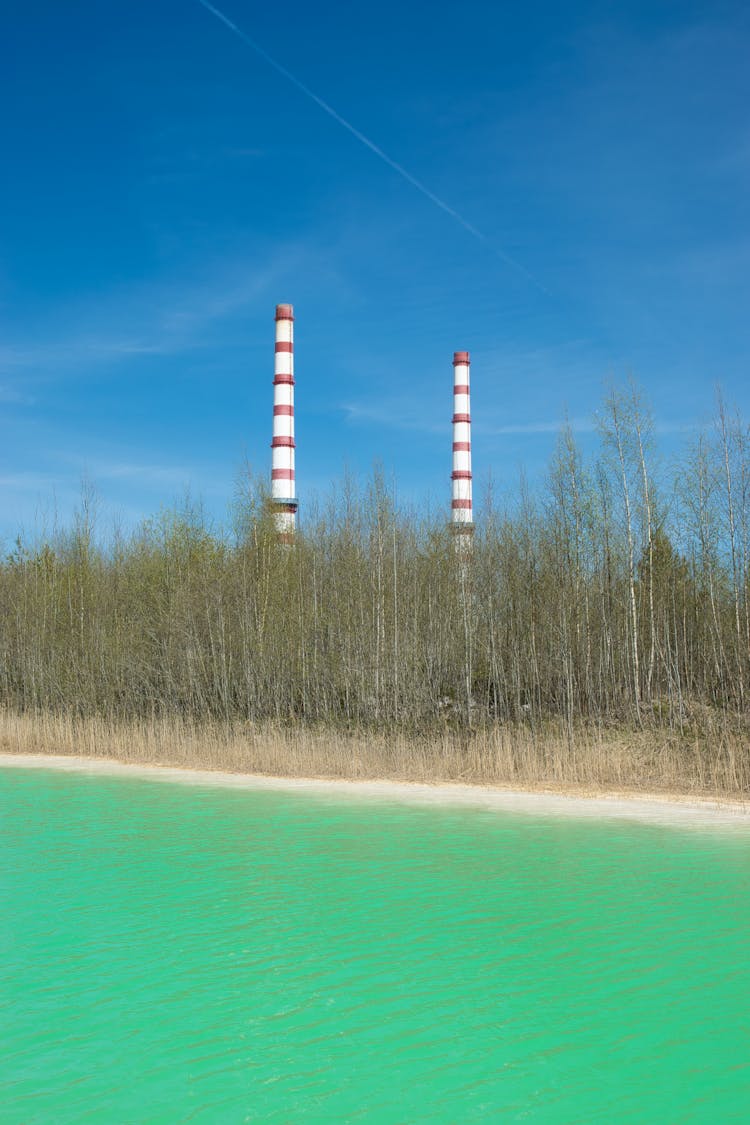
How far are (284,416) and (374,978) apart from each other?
2585 cm

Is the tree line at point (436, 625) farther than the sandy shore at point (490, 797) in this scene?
Yes

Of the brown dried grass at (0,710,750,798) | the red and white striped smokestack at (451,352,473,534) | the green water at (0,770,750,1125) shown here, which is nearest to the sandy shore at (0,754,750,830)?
the brown dried grass at (0,710,750,798)

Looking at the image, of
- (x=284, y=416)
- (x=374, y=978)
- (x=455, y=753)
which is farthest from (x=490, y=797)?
(x=284, y=416)

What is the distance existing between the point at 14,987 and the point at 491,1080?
8.55ft

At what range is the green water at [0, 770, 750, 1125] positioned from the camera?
4137 mm

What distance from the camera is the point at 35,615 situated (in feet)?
77.3

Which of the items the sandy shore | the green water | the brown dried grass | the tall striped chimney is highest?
the tall striped chimney

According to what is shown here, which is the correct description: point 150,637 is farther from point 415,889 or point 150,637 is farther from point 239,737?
point 415,889

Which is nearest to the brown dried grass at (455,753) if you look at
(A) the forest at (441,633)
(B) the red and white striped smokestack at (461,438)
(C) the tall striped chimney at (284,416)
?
(A) the forest at (441,633)

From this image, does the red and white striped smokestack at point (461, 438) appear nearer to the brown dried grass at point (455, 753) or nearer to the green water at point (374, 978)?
the brown dried grass at point (455, 753)

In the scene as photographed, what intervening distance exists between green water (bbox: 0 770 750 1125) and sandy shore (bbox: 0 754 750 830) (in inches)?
52.6

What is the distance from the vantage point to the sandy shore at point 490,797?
11.3 m

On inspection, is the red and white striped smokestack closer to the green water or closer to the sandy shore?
the sandy shore

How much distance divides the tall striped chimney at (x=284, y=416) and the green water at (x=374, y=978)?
20505 mm
